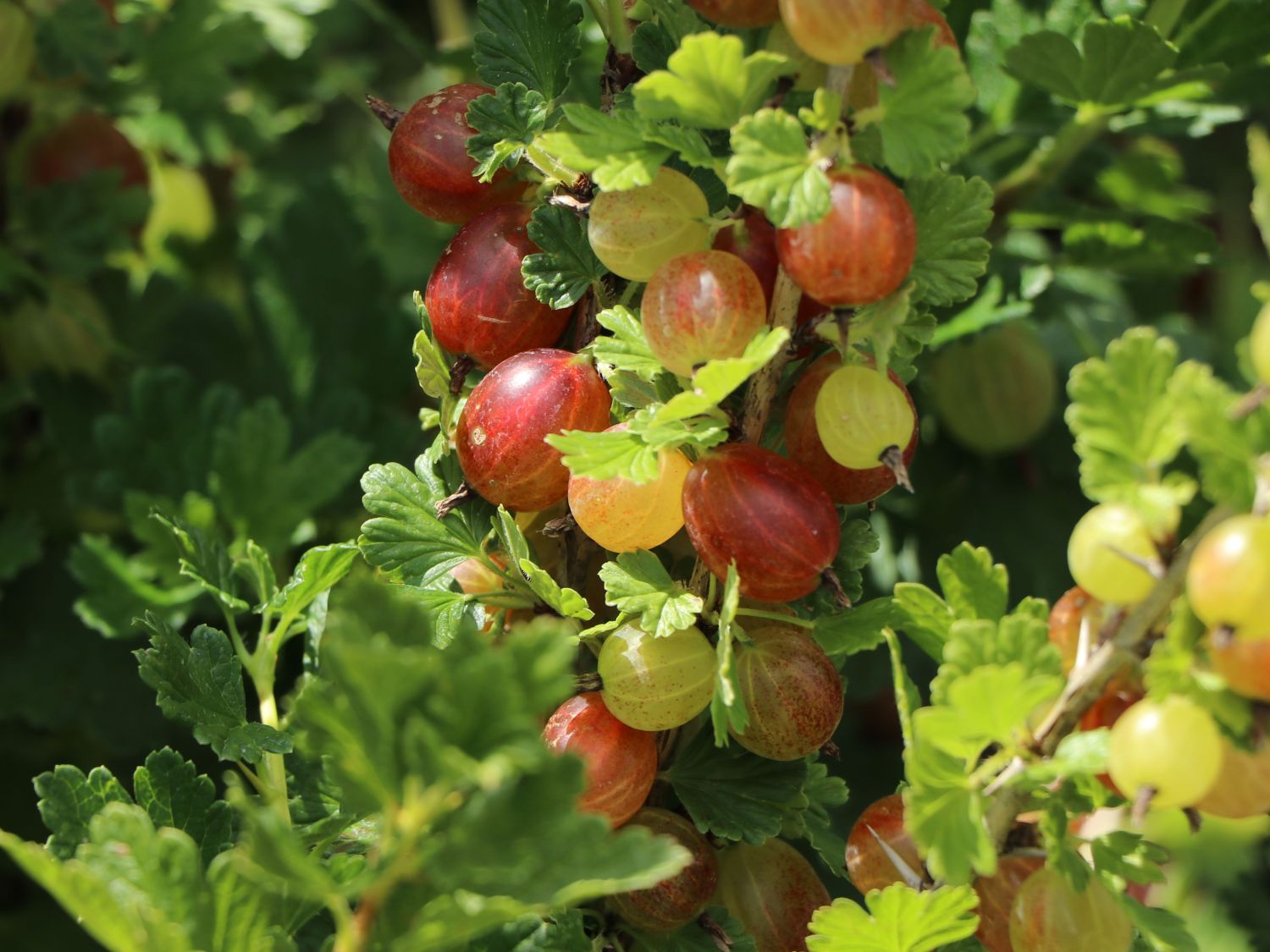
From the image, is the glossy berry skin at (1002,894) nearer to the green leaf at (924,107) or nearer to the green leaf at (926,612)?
the green leaf at (926,612)

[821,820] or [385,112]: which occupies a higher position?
[385,112]

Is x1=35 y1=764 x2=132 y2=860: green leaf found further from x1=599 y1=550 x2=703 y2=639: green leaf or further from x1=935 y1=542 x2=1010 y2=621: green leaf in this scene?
x1=935 y1=542 x2=1010 y2=621: green leaf

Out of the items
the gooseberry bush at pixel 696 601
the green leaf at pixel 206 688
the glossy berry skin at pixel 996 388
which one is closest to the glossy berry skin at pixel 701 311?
the gooseberry bush at pixel 696 601

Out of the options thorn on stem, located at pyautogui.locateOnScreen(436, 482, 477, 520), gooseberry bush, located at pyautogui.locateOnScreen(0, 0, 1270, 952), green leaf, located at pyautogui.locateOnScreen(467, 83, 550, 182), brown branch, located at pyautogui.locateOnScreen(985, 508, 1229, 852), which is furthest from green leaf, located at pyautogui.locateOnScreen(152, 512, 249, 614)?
brown branch, located at pyautogui.locateOnScreen(985, 508, 1229, 852)

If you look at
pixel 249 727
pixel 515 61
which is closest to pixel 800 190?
pixel 515 61

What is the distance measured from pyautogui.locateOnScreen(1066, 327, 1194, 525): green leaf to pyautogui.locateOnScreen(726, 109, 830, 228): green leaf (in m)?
0.09

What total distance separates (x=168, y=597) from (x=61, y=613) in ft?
0.51

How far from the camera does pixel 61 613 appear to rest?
80 cm

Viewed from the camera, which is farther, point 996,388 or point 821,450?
point 996,388

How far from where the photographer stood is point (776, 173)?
0.37 metres

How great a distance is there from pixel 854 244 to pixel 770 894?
251 mm

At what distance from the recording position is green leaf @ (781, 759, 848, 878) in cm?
49

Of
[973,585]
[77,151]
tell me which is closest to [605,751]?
[973,585]

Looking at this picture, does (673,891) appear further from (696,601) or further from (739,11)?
(739,11)
